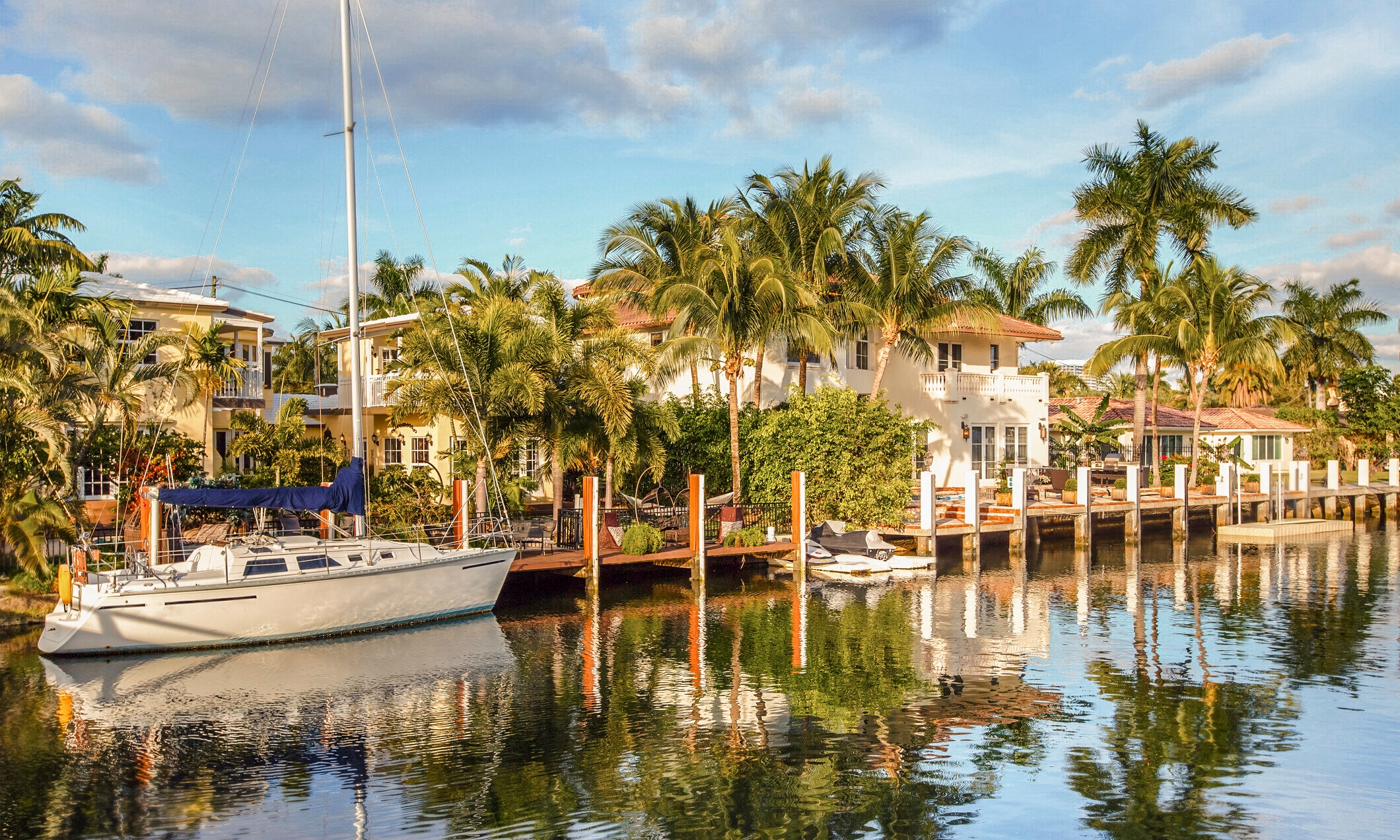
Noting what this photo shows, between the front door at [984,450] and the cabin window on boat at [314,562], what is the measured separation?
26933 mm

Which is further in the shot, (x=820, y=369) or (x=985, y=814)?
(x=820, y=369)

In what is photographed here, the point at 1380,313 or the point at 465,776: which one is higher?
the point at 1380,313

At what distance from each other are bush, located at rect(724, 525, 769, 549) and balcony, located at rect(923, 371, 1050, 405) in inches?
506

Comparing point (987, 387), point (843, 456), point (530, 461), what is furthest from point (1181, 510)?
point (530, 461)

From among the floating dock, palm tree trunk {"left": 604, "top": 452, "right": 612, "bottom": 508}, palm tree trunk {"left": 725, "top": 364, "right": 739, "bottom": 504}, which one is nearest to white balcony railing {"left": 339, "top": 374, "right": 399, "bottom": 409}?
palm tree trunk {"left": 604, "top": 452, "right": 612, "bottom": 508}

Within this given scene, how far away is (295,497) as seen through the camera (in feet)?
68.4

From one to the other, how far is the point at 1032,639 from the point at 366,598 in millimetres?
12725

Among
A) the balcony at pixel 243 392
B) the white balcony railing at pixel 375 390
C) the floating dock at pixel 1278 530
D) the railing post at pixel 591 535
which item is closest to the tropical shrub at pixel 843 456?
the railing post at pixel 591 535

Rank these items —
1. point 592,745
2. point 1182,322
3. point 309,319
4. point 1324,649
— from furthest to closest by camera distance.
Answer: point 309,319, point 1182,322, point 1324,649, point 592,745

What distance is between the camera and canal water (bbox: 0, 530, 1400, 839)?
1167 cm

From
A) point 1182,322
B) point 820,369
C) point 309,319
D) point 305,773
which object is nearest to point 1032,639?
point 305,773

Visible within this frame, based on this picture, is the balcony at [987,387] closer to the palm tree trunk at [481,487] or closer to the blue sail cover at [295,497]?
the palm tree trunk at [481,487]

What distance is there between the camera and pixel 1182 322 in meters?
42.2

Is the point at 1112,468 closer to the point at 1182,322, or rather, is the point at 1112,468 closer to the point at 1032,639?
the point at 1182,322
